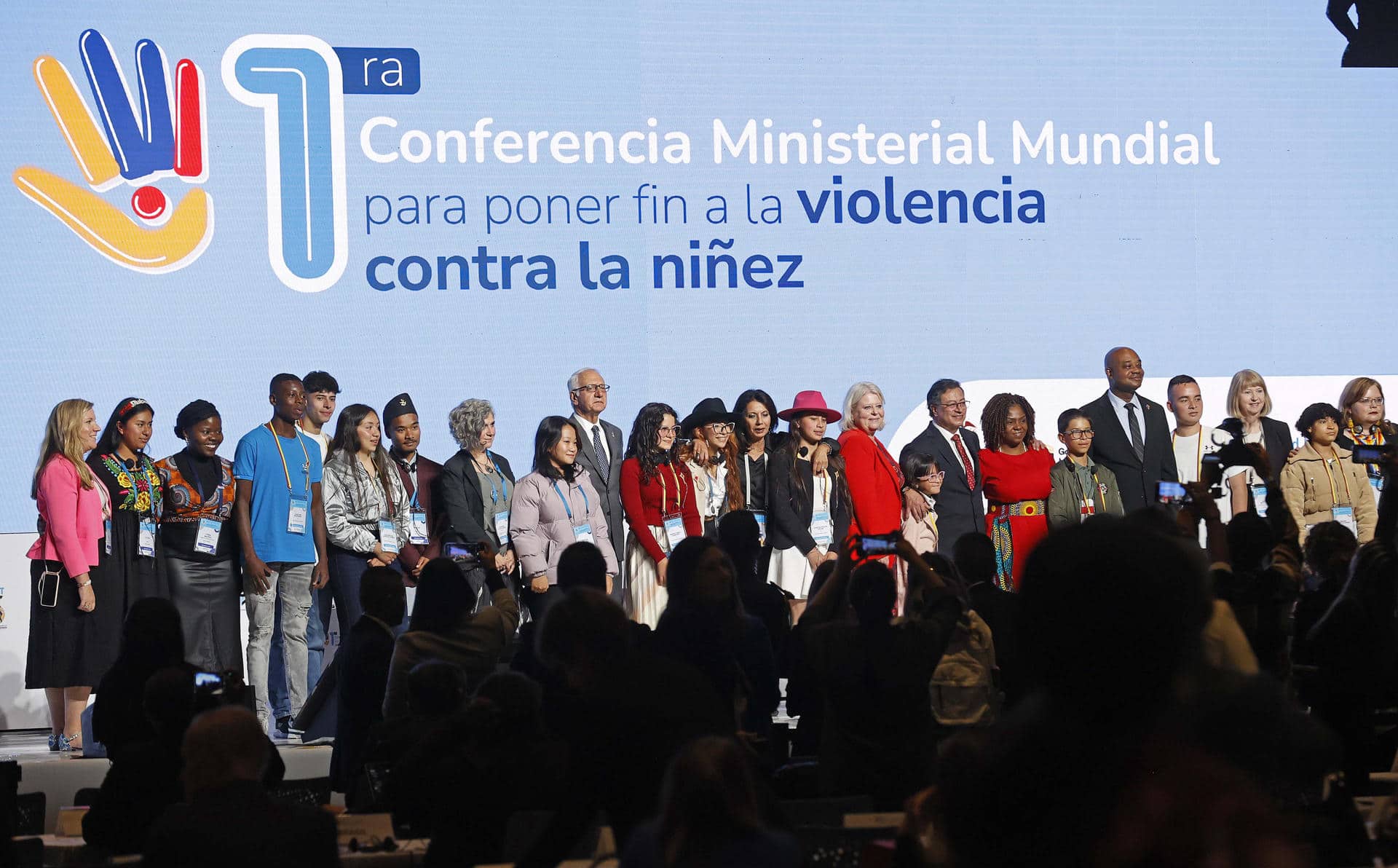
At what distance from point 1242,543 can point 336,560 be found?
3.93 m

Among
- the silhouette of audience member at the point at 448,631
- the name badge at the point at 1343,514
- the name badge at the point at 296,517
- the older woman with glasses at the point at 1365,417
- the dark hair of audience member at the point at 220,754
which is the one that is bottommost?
the dark hair of audience member at the point at 220,754

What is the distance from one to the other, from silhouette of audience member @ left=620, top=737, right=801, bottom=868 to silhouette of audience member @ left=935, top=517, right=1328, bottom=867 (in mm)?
1183

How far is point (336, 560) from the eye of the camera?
7129 mm

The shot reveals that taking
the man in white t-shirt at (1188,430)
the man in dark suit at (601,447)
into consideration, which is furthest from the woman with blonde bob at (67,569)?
the man in white t-shirt at (1188,430)

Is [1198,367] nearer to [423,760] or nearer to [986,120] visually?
[986,120]

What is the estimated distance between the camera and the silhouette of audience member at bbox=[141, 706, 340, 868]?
2.61 metres

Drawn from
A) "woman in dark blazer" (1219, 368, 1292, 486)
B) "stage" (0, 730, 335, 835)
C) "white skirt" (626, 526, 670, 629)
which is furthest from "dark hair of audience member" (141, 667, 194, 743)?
"woman in dark blazer" (1219, 368, 1292, 486)

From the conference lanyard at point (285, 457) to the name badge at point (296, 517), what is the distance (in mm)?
62

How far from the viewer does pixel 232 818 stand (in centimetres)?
266

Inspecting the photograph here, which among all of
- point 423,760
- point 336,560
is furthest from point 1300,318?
point 423,760

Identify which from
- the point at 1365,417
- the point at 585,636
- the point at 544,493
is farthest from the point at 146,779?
the point at 1365,417

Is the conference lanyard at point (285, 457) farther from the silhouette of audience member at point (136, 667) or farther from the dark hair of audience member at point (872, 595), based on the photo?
the dark hair of audience member at point (872, 595)

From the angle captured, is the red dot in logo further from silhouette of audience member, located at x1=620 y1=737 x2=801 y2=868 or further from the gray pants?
silhouette of audience member, located at x1=620 y1=737 x2=801 y2=868

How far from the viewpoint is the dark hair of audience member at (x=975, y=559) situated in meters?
5.14
